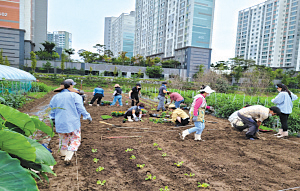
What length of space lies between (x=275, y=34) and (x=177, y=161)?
74.5 m

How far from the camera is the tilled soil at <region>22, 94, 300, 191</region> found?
3.33 m

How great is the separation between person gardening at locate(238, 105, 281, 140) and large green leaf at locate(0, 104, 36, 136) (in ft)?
19.9

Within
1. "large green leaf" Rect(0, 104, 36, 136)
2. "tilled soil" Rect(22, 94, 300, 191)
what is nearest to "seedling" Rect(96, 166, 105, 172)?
"tilled soil" Rect(22, 94, 300, 191)

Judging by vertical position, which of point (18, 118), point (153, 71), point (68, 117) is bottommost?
point (68, 117)

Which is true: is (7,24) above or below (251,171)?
above

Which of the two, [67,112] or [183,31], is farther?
[183,31]

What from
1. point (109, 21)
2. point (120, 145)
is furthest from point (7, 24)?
point (109, 21)

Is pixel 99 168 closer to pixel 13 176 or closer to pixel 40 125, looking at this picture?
pixel 40 125

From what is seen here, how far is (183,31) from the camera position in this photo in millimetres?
52375

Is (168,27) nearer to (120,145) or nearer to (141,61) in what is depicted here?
(141,61)

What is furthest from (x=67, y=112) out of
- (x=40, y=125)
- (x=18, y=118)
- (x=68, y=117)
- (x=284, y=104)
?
(x=284, y=104)

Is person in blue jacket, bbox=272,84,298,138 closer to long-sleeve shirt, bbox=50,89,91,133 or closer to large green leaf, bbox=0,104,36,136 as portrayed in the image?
long-sleeve shirt, bbox=50,89,91,133

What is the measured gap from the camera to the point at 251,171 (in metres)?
3.87

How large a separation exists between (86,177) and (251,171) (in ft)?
10.5
